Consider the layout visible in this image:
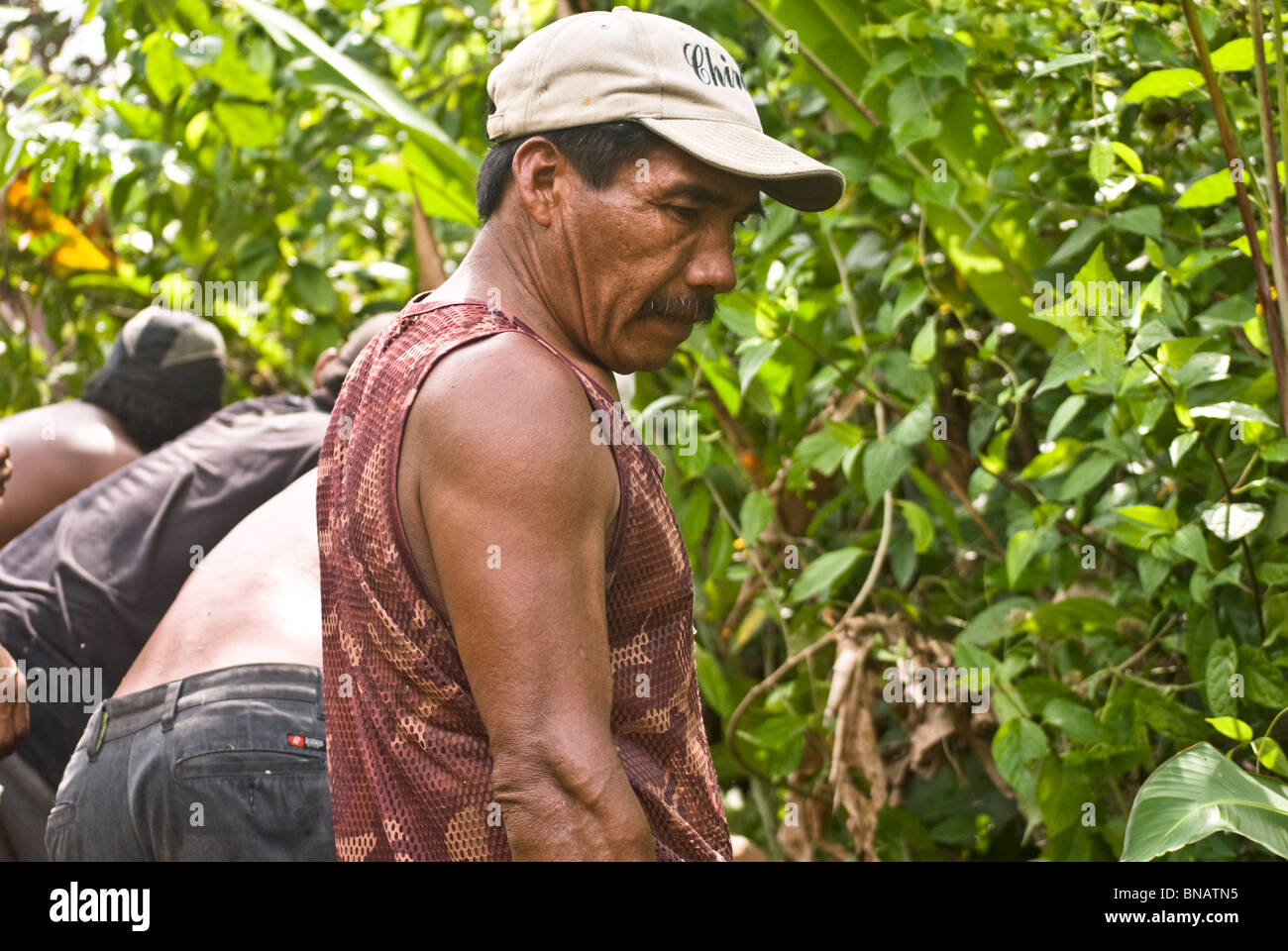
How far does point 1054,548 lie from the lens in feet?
7.59

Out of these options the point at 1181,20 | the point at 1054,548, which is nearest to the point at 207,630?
the point at 1054,548

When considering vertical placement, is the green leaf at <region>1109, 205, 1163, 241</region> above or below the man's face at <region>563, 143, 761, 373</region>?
above

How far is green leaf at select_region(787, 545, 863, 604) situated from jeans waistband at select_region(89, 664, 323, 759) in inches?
34.7

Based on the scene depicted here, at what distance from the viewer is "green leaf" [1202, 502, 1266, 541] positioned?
196 centimetres

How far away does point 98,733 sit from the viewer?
7.00ft

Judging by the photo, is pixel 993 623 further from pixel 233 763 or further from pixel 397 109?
pixel 397 109

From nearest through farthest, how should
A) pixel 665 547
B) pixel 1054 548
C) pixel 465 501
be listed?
pixel 465 501
pixel 665 547
pixel 1054 548

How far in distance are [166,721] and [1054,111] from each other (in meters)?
1.86

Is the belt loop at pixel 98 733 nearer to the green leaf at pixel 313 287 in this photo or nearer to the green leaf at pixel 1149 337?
the green leaf at pixel 313 287

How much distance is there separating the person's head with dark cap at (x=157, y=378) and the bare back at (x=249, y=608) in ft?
2.39

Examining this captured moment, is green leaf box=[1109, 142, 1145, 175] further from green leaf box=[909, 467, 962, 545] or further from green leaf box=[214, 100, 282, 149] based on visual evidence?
green leaf box=[214, 100, 282, 149]

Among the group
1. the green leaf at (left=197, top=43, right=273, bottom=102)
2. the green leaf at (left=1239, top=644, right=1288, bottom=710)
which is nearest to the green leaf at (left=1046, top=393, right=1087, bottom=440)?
the green leaf at (left=1239, top=644, right=1288, bottom=710)
